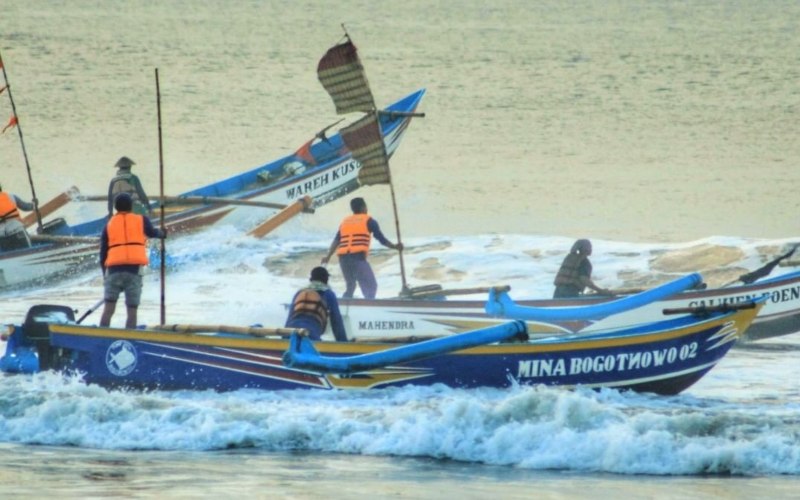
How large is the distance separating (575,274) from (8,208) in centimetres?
756

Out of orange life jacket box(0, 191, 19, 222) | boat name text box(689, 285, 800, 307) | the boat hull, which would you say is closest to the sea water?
the boat hull

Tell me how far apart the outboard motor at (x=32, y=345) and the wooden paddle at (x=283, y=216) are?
9171 millimetres

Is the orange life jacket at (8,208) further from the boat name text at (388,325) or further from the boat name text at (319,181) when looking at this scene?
the boat name text at (388,325)

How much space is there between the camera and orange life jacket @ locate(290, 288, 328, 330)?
51.1ft

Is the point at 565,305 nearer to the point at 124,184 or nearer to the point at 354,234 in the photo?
the point at 354,234

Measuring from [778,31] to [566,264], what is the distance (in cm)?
3597

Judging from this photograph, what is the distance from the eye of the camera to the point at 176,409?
14.6 meters

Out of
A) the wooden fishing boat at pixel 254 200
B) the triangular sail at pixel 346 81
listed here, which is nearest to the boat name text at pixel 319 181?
the wooden fishing boat at pixel 254 200

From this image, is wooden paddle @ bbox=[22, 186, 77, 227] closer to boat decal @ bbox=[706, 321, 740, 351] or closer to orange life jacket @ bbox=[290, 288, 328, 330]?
orange life jacket @ bbox=[290, 288, 328, 330]

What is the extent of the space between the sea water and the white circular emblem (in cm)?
34

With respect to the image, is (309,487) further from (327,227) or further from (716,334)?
(327,227)

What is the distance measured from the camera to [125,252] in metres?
16.2

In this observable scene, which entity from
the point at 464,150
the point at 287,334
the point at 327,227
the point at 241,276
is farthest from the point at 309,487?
the point at 464,150

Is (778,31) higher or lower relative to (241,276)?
higher
